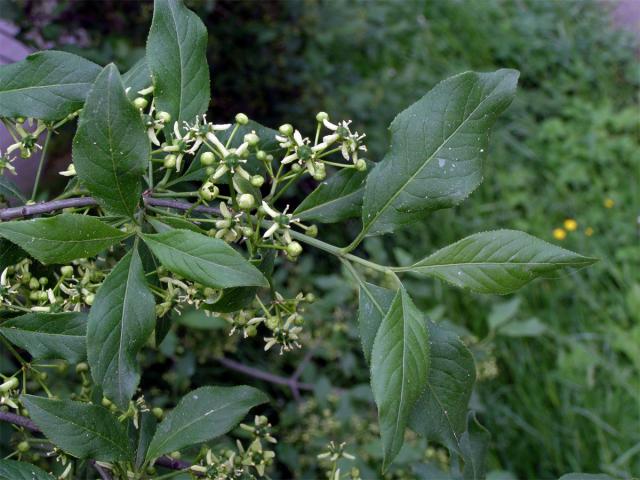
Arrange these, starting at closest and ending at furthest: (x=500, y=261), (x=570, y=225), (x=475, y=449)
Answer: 1. (x=500, y=261)
2. (x=475, y=449)
3. (x=570, y=225)

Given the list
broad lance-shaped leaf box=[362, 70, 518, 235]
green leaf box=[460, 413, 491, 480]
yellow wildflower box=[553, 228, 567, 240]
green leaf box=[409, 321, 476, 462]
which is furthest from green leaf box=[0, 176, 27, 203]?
yellow wildflower box=[553, 228, 567, 240]

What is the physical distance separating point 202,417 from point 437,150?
449 millimetres

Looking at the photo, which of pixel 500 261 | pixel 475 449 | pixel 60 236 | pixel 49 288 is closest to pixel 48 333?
pixel 49 288

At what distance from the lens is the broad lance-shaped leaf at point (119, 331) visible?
2.42ft

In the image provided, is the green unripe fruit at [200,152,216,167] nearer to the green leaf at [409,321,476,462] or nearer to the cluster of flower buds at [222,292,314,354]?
the cluster of flower buds at [222,292,314,354]

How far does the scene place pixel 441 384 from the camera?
875mm

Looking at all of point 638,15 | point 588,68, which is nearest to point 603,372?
point 588,68

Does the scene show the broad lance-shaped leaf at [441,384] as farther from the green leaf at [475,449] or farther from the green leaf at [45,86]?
the green leaf at [45,86]

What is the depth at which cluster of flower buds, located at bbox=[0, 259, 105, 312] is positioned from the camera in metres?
0.84

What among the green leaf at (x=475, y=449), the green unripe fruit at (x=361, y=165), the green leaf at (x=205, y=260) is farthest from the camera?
the green leaf at (x=475, y=449)

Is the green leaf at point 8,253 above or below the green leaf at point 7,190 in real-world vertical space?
above

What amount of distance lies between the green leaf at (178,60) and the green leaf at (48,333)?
0.87 ft

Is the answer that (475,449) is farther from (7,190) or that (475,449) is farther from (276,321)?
(7,190)

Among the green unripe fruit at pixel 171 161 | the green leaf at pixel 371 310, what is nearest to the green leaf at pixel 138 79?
the green unripe fruit at pixel 171 161
